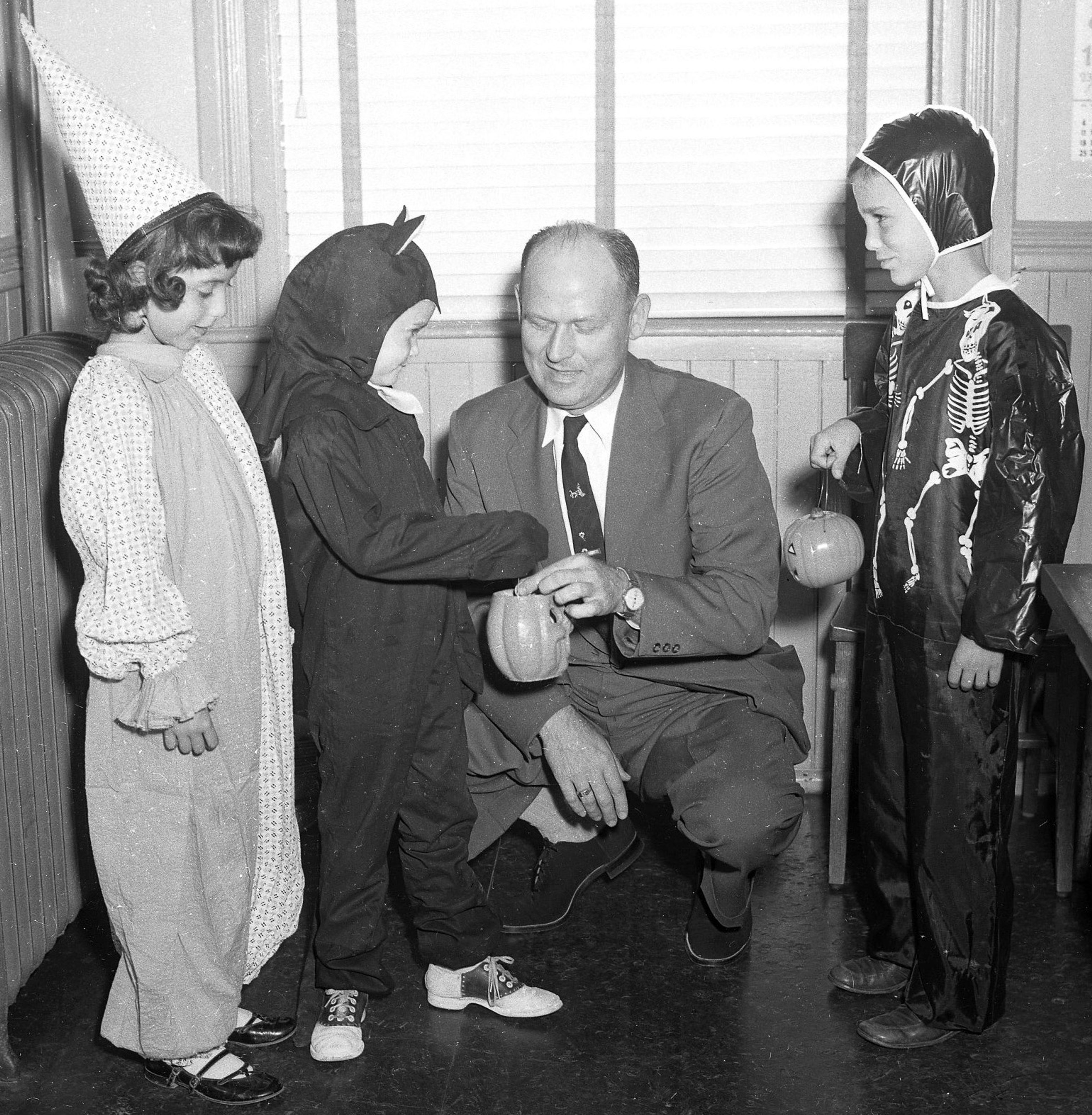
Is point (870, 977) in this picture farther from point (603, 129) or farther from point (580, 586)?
point (603, 129)

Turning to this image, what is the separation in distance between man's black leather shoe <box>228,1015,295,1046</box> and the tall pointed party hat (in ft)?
5.07

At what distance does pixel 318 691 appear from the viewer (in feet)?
9.25

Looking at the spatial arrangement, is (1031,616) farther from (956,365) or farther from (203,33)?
(203,33)

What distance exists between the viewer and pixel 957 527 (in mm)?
2768

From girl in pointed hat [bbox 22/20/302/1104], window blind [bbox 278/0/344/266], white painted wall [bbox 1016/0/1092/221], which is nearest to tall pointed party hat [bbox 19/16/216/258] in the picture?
girl in pointed hat [bbox 22/20/302/1104]

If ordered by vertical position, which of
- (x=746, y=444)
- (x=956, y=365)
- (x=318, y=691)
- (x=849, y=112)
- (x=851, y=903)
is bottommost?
(x=851, y=903)

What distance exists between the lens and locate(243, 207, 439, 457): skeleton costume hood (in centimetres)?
274

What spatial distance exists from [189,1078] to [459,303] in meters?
2.15

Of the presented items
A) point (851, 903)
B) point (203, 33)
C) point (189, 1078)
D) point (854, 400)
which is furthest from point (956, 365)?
point (203, 33)

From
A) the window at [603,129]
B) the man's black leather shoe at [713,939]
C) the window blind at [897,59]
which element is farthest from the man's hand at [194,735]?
the window blind at [897,59]

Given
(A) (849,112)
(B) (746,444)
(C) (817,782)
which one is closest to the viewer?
(B) (746,444)

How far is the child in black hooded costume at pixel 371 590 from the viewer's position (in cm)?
271

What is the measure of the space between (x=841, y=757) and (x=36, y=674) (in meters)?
1.90

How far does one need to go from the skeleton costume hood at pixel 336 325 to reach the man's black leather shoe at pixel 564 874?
1.28 metres
